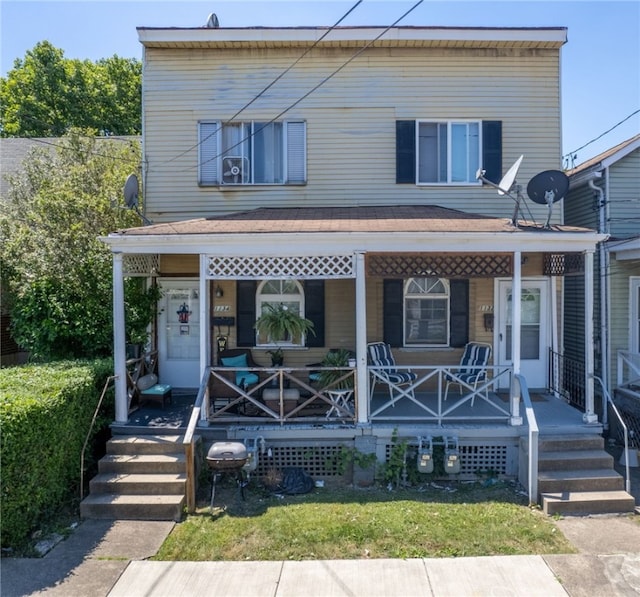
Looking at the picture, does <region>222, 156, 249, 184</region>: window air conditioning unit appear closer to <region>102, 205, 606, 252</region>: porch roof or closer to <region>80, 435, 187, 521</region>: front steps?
<region>102, 205, 606, 252</region>: porch roof

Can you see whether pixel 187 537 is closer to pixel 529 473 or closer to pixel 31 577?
pixel 31 577

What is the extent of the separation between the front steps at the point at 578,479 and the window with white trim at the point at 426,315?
283 cm

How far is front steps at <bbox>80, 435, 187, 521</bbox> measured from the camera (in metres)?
5.77

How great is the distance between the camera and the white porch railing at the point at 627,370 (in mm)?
8883

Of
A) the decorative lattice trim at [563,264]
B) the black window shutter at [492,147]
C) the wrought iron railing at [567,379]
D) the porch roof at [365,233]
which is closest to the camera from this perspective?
the porch roof at [365,233]

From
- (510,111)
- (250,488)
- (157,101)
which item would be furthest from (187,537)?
(510,111)

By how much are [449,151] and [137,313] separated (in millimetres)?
6632

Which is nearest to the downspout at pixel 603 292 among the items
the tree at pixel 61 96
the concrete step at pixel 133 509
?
the concrete step at pixel 133 509

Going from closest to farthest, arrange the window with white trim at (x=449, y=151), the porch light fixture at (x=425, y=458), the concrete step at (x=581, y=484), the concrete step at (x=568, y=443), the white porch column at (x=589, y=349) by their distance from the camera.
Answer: the concrete step at (x=581, y=484) → the porch light fixture at (x=425, y=458) → the concrete step at (x=568, y=443) → the white porch column at (x=589, y=349) → the window with white trim at (x=449, y=151)

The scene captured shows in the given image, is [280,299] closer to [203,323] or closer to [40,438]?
[203,323]

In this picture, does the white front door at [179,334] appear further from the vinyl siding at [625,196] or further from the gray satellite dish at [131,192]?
the vinyl siding at [625,196]

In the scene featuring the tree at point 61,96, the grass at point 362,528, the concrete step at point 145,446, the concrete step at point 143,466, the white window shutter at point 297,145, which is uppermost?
the tree at point 61,96

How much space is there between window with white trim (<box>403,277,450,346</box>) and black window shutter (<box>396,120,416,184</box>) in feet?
6.97

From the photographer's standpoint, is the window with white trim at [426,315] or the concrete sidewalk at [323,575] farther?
the window with white trim at [426,315]
